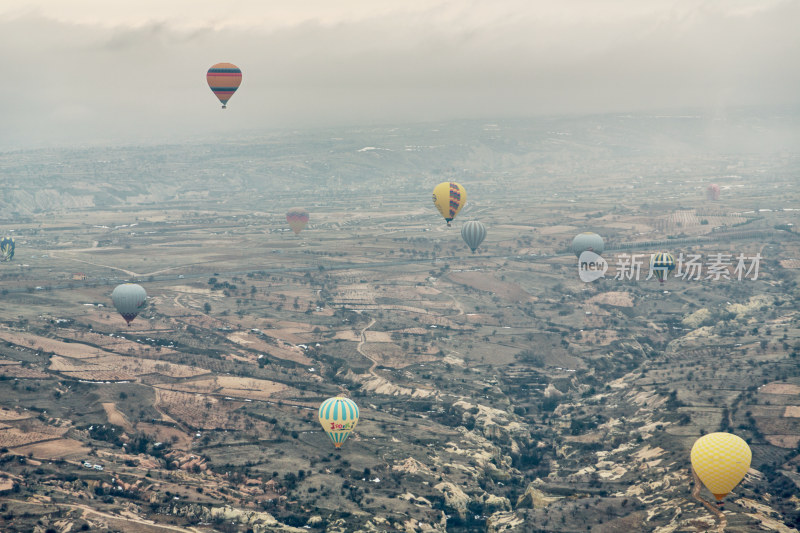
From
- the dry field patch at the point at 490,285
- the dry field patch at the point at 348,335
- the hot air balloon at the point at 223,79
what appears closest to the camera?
the dry field patch at the point at 348,335

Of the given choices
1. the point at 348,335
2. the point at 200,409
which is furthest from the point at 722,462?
the point at 348,335

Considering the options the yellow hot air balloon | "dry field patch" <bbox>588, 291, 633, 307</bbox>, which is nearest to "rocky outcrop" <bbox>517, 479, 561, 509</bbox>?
the yellow hot air balloon

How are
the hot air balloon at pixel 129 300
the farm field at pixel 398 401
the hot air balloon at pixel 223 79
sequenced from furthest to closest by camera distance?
the hot air balloon at pixel 223 79 < the hot air balloon at pixel 129 300 < the farm field at pixel 398 401

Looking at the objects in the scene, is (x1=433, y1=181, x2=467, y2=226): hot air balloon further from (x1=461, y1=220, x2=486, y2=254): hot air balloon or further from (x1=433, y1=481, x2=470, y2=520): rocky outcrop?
(x1=433, y1=481, x2=470, y2=520): rocky outcrop

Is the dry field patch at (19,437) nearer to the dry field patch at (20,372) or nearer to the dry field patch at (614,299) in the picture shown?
the dry field patch at (20,372)

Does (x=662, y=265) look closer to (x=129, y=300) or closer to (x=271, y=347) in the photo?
(x=271, y=347)

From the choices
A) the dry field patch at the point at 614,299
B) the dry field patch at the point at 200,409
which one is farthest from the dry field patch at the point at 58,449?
the dry field patch at the point at 614,299
